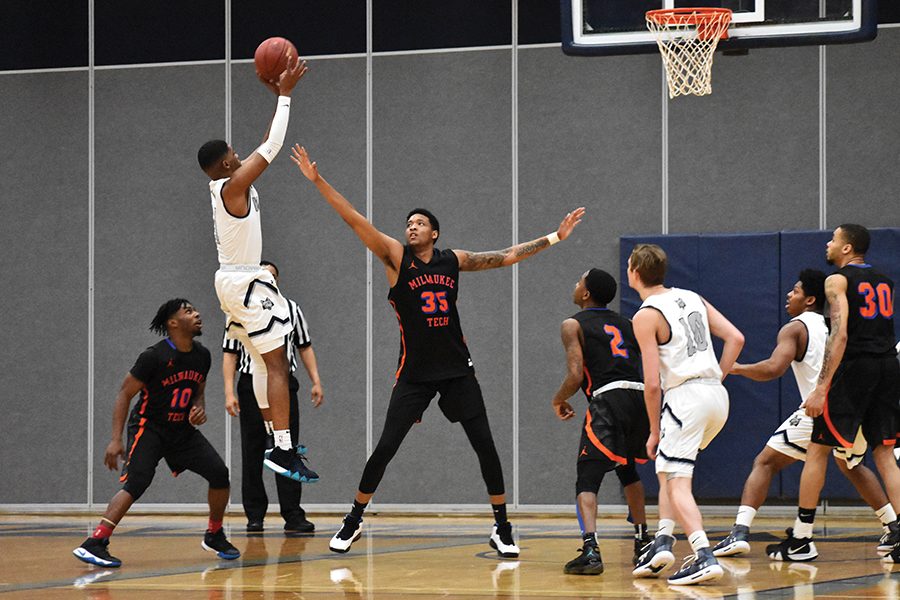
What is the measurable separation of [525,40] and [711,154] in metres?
2.24

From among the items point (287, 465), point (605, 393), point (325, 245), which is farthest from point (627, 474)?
point (325, 245)

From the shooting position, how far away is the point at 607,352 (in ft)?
25.1

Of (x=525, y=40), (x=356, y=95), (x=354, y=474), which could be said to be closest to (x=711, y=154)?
(x=525, y=40)

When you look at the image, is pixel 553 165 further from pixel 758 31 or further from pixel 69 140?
pixel 69 140

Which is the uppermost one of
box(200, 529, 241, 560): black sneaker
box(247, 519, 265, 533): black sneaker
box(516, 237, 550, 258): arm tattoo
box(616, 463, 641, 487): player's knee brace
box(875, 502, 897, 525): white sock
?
box(516, 237, 550, 258): arm tattoo

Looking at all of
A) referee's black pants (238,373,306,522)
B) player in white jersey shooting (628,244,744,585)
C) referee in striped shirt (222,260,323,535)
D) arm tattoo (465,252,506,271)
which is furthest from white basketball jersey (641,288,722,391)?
referee's black pants (238,373,306,522)

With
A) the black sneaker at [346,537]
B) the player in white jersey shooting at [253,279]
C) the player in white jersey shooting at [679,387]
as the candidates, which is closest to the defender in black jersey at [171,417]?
the player in white jersey shooting at [253,279]

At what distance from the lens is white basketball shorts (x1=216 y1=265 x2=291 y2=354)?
26.3ft

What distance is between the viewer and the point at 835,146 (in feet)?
38.7

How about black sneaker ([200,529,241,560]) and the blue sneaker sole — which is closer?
the blue sneaker sole

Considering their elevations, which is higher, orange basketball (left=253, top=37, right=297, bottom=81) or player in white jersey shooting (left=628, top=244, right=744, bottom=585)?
orange basketball (left=253, top=37, right=297, bottom=81)

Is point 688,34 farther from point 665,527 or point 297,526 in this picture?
point 297,526

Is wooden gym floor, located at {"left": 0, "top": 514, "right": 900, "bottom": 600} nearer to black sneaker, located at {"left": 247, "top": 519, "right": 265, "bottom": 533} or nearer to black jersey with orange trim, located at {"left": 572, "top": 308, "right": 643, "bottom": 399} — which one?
black sneaker, located at {"left": 247, "top": 519, "right": 265, "bottom": 533}

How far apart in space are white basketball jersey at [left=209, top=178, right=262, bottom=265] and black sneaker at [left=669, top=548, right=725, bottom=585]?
3461 mm
